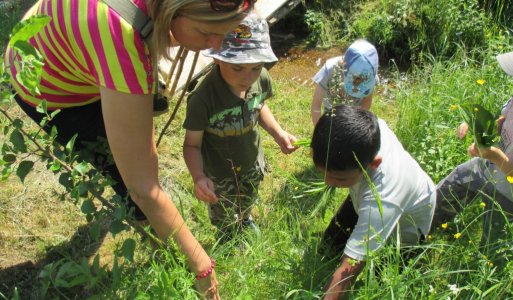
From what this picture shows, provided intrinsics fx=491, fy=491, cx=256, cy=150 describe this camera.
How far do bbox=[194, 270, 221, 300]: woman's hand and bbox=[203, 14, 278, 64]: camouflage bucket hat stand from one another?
0.88 metres

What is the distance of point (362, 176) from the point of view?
71.9 inches

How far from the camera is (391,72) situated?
4.50 m

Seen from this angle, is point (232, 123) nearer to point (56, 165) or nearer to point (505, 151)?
point (56, 165)

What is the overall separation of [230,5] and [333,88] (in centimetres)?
124

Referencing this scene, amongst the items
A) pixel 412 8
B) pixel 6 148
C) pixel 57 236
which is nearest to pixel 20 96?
pixel 6 148

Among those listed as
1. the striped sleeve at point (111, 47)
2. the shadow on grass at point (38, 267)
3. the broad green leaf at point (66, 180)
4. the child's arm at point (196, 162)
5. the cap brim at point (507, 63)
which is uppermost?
the striped sleeve at point (111, 47)

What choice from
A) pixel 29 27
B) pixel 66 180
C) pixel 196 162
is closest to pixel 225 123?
pixel 196 162

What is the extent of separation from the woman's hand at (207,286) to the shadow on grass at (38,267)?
79cm

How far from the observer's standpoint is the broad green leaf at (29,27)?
3.67 ft

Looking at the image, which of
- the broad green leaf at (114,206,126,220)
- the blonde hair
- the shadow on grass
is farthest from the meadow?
the blonde hair

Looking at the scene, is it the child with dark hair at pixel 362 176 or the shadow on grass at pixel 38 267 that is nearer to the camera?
the child with dark hair at pixel 362 176

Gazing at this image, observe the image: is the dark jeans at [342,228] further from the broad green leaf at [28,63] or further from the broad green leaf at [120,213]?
the broad green leaf at [28,63]

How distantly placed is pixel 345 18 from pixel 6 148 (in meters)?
4.13

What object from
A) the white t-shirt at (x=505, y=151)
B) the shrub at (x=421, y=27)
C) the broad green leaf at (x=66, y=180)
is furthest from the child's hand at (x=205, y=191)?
the shrub at (x=421, y=27)
